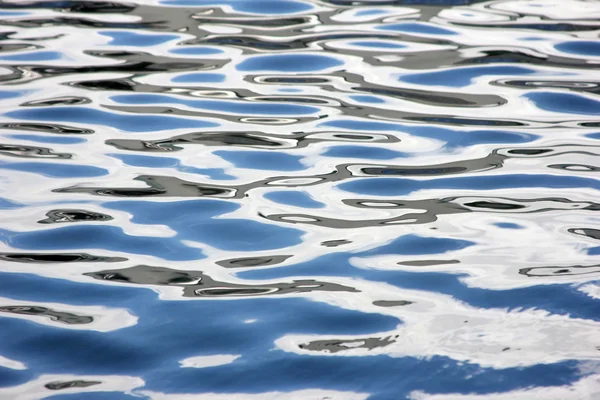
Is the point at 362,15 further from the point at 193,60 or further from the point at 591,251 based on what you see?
the point at 591,251

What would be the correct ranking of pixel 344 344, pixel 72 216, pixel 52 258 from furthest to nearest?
pixel 72 216 < pixel 52 258 < pixel 344 344

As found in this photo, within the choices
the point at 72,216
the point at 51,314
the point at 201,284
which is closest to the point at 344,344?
the point at 201,284

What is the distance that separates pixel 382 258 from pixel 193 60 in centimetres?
219

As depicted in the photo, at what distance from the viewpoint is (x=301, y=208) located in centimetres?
270

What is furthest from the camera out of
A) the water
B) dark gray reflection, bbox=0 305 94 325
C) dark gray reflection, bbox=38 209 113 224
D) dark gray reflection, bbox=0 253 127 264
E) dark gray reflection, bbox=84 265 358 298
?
dark gray reflection, bbox=38 209 113 224

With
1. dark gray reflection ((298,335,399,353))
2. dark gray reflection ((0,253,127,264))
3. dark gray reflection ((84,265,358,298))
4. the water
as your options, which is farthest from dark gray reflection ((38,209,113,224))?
dark gray reflection ((298,335,399,353))

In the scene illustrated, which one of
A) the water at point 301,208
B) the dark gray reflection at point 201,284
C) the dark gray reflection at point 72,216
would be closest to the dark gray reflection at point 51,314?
the water at point 301,208

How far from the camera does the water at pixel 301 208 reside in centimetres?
190

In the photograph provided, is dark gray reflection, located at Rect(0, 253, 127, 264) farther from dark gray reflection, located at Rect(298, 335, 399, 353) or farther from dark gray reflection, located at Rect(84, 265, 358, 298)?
dark gray reflection, located at Rect(298, 335, 399, 353)

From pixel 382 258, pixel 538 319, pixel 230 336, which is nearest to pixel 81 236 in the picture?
pixel 230 336

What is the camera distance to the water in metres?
1.90

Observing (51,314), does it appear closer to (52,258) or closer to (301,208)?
(52,258)

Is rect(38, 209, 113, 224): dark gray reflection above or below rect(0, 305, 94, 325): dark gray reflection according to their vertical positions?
above

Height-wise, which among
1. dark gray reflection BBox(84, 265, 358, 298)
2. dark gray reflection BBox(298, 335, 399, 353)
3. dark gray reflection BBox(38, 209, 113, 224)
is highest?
dark gray reflection BBox(38, 209, 113, 224)
